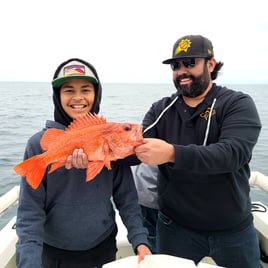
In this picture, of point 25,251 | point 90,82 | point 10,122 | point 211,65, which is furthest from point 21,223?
point 10,122

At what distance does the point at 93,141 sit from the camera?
2.29m

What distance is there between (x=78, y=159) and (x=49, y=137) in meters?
0.30

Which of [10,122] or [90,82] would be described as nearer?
[90,82]

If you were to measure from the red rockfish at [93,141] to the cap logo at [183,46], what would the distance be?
1.04m

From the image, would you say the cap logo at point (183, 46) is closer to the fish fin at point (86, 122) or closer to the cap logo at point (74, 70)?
the cap logo at point (74, 70)

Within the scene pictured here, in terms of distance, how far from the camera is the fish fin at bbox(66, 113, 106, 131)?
2.30 meters

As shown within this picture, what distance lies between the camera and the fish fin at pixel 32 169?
2150mm

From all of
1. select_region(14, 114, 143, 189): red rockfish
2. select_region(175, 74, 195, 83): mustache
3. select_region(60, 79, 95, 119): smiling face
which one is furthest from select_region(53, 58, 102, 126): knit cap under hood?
select_region(175, 74, 195, 83): mustache

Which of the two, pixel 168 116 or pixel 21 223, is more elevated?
pixel 168 116

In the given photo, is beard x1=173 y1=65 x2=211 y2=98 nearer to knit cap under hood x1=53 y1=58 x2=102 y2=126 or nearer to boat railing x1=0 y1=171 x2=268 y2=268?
knit cap under hood x1=53 y1=58 x2=102 y2=126

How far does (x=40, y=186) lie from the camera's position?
2.38 m

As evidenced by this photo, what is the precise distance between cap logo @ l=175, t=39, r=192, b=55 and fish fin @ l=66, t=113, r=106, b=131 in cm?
111

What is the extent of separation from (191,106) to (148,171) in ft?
3.40

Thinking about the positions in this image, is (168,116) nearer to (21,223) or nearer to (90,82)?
(90,82)
